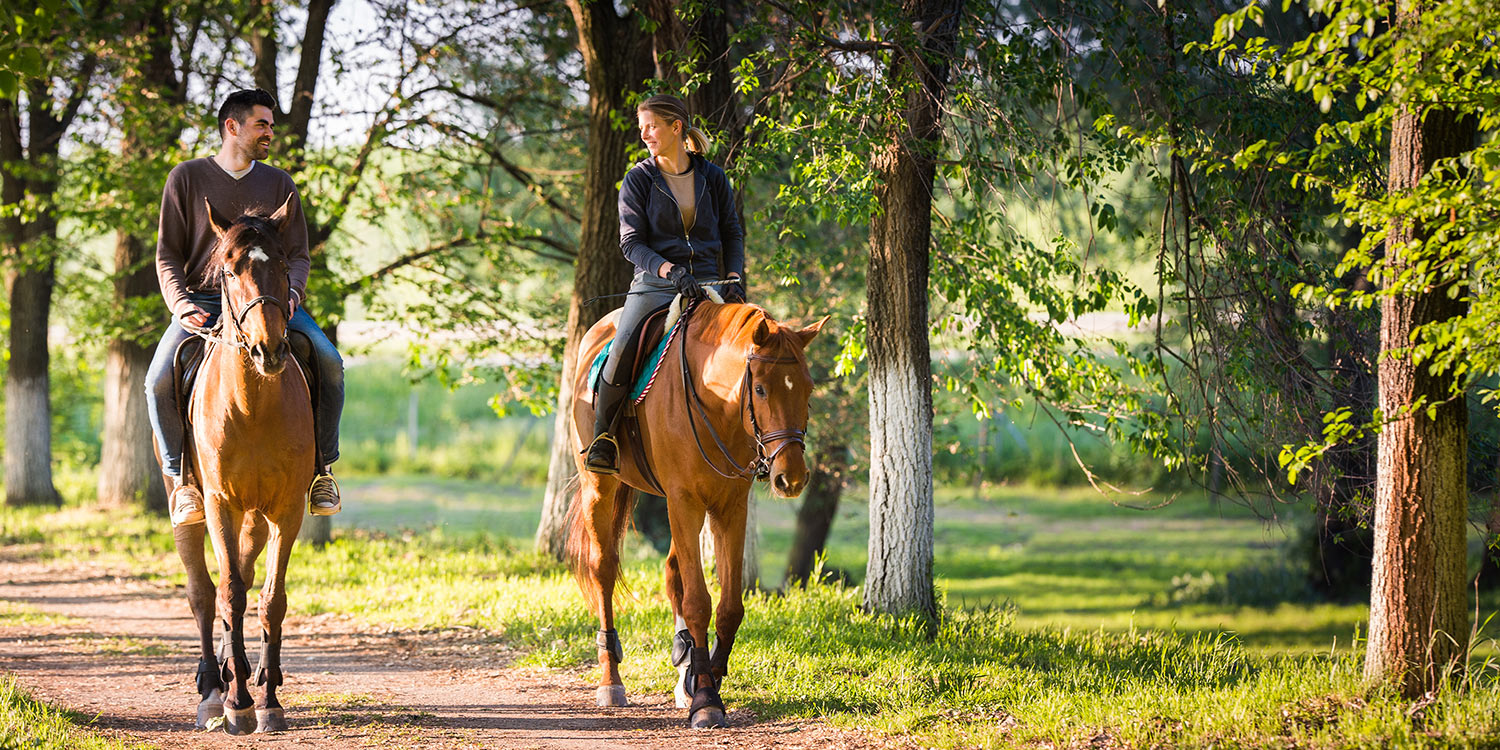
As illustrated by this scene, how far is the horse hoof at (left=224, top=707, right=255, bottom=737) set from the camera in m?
5.50

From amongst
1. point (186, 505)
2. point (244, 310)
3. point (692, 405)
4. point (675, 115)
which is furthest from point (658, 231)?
point (186, 505)

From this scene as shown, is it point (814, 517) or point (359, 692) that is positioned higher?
point (814, 517)

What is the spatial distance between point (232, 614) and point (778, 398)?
291 cm

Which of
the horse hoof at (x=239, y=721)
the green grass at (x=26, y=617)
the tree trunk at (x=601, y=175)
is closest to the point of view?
the horse hoof at (x=239, y=721)

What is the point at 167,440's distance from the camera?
5758 mm

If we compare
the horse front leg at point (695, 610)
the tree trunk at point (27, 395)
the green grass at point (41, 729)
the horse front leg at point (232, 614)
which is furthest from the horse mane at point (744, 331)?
→ the tree trunk at point (27, 395)

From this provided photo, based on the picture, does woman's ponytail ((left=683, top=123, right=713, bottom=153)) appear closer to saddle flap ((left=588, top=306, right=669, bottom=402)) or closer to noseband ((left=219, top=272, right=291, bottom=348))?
saddle flap ((left=588, top=306, right=669, bottom=402))

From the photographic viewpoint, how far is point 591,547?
676cm

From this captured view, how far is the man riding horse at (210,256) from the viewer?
575cm

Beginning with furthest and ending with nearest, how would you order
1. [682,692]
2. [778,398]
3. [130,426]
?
[130,426] < [682,692] < [778,398]

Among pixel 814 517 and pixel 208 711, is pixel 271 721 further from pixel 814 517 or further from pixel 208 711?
pixel 814 517

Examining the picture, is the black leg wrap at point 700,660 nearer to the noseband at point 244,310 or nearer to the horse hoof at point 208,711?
the horse hoof at point 208,711

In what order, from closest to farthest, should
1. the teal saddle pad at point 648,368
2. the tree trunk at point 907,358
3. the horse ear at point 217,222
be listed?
1. the horse ear at point 217,222
2. the teal saddle pad at point 648,368
3. the tree trunk at point 907,358

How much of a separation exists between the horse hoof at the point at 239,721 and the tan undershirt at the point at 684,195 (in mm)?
3259
